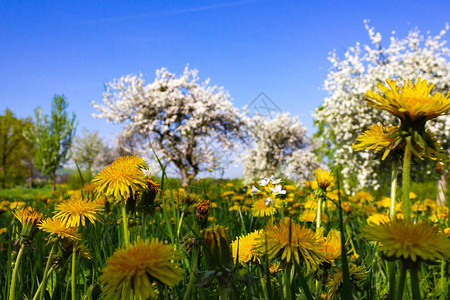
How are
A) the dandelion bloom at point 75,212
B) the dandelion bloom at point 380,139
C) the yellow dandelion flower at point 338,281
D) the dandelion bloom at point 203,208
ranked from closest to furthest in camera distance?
the dandelion bloom at point 380,139 → the yellow dandelion flower at point 338,281 → the dandelion bloom at point 75,212 → the dandelion bloom at point 203,208

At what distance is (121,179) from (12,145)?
37.3 metres

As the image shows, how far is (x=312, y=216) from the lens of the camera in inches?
65.6

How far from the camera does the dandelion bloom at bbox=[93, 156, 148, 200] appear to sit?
1.03 m

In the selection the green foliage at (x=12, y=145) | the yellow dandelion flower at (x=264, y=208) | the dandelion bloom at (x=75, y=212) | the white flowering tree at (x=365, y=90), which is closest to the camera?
the dandelion bloom at (x=75, y=212)

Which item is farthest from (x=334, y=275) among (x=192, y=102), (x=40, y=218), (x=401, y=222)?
(x=192, y=102)

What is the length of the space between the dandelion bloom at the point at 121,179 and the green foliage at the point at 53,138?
23676 millimetres

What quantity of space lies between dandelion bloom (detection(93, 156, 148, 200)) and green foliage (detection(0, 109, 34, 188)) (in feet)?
114

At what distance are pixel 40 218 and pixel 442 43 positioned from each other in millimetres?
11839

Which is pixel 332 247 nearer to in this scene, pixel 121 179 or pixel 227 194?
pixel 121 179

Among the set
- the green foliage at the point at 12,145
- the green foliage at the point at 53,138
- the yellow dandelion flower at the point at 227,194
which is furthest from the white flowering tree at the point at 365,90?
the green foliage at the point at 12,145

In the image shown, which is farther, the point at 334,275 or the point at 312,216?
the point at 312,216

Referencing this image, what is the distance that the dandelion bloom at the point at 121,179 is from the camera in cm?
103

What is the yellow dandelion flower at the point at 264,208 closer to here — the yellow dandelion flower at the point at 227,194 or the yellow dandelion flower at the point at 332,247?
the yellow dandelion flower at the point at 332,247

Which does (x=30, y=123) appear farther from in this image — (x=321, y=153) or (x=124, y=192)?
(x=124, y=192)
